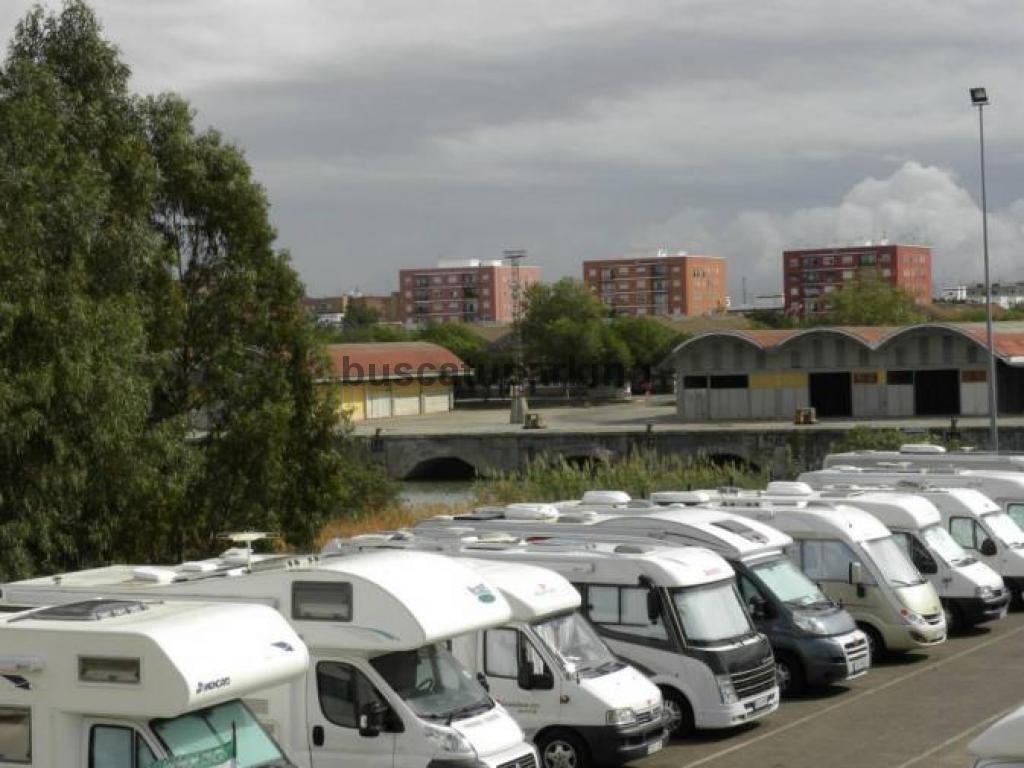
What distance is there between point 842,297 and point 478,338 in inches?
1260

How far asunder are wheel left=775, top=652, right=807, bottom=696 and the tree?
96.0 metres

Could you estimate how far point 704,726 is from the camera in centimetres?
1642

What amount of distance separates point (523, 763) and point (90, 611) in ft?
12.9

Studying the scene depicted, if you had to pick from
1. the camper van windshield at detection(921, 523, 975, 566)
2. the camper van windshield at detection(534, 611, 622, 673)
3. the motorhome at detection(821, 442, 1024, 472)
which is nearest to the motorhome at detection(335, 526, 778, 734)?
the camper van windshield at detection(534, 611, 622, 673)

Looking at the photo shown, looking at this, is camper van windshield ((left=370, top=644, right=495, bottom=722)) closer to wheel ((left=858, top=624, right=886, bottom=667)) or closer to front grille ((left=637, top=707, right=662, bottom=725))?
front grille ((left=637, top=707, right=662, bottom=725))

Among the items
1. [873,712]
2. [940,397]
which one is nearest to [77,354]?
[873,712]

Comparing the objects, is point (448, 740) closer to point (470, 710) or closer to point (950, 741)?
point (470, 710)

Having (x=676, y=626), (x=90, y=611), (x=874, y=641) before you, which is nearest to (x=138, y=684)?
(x=90, y=611)

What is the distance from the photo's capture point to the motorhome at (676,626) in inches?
644

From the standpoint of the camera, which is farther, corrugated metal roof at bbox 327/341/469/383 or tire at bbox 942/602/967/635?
corrugated metal roof at bbox 327/341/469/383

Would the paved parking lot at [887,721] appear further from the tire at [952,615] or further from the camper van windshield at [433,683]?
the camper van windshield at [433,683]

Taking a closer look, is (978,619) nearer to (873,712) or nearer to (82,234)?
(873,712)

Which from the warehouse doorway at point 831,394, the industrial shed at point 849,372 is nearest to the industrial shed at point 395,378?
the industrial shed at point 849,372

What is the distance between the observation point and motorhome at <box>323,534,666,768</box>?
14555 mm
